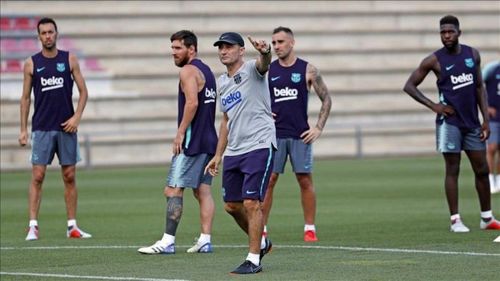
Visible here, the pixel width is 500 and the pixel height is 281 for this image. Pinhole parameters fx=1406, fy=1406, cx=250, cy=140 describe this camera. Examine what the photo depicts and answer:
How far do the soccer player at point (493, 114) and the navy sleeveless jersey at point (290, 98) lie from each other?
8.10 metres

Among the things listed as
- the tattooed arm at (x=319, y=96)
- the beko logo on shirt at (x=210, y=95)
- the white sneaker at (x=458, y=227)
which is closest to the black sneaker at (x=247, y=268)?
the beko logo on shirt at (x=210, y=95)

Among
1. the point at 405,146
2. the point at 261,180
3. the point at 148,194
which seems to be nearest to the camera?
the point at 261,180

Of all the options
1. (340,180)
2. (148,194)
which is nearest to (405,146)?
(340,180)

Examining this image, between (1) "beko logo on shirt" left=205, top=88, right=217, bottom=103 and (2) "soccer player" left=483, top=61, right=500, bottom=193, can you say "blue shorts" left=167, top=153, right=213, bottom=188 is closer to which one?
(1) "beko logo on shirt" left=205, top=88, right=217, bottom=103

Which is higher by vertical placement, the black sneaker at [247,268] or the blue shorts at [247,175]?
the blue shorts at [247,175]

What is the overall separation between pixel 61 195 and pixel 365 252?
36.1 ft

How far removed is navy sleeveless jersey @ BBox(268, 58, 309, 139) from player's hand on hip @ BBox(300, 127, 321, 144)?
0.14 metres

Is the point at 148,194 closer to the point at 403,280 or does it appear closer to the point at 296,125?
the point at 296,125

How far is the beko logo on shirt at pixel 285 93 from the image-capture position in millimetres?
15219

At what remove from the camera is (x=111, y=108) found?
113 ft

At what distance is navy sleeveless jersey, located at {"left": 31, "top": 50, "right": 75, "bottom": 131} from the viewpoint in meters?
16.2

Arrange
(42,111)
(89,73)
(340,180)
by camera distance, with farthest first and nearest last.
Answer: (89,73) < (340,180) < (42,111)

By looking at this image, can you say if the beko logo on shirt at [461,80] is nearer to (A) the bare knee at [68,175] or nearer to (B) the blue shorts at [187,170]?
(B) the blue shorts at [187,170]

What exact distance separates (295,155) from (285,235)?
1.24 m
